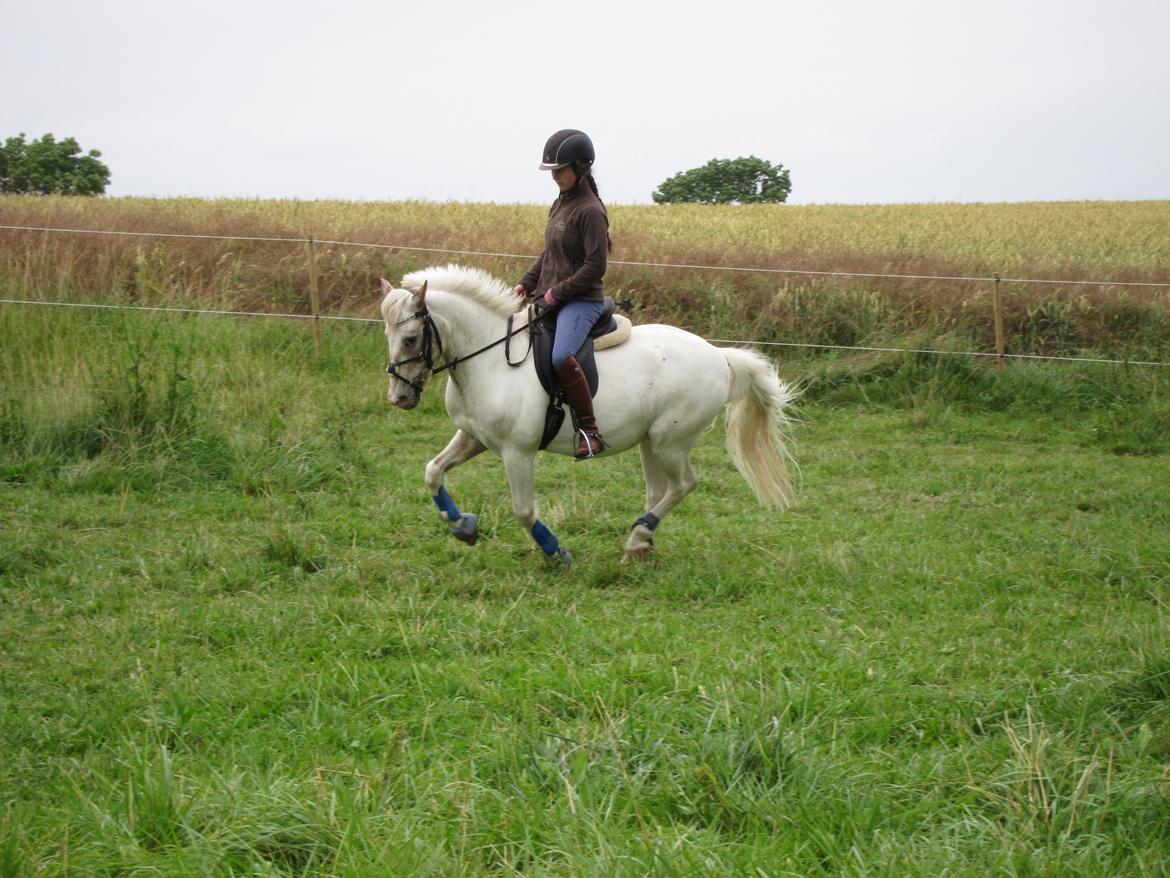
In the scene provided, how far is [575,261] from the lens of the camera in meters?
6.58

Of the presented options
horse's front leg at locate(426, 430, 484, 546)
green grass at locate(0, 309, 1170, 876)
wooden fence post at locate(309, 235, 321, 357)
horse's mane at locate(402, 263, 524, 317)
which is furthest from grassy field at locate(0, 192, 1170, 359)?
horse's front leg at locate(426, 430, 484, 546)

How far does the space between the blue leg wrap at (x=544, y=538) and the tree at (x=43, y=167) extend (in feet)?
126

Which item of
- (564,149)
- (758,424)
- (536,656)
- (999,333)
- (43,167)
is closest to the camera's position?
(536,656)

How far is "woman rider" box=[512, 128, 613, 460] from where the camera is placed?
634 centimetres

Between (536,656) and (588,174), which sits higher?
(588,174)

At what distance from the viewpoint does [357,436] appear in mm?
9609

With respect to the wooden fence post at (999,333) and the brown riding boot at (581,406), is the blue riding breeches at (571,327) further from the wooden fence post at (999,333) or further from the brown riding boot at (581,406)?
the wooden fence post at (999,333)

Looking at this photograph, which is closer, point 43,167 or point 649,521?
point 649,521

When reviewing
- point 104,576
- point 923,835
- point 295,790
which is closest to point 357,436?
point 104,576

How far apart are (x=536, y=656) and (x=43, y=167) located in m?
41.5

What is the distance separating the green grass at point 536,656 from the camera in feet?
10.9

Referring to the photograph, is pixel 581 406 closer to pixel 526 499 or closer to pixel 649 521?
pixel 526 499

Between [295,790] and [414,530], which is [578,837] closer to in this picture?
[295,790]

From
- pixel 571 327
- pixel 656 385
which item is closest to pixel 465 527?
pixel 571 327
